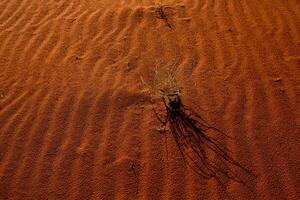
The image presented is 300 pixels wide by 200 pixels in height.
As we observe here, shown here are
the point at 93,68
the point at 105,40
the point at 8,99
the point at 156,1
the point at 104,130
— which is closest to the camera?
the point at 104,130

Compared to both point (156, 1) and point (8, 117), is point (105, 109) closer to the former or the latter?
point (8, 117)

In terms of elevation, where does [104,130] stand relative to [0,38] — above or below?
below

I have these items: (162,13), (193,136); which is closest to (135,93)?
(193,136)

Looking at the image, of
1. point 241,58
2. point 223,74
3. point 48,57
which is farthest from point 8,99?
point 241,58

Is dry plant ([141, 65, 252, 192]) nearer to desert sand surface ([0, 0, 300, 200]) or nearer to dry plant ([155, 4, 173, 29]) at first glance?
desert sand surface ([0, 0, 300, 200])

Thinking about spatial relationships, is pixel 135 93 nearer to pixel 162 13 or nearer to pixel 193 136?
pixel 193 136

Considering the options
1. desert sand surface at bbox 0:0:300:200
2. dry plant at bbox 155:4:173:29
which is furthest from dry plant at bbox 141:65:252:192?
dry plant at bbox 155:4:173:29

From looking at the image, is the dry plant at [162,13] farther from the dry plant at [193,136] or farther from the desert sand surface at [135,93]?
the dry plant at [193,136]
